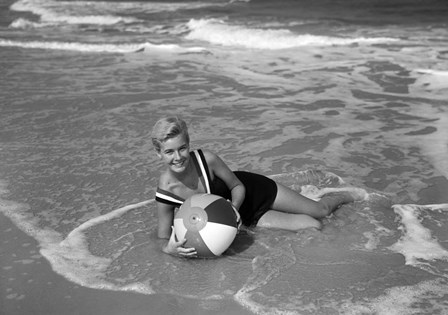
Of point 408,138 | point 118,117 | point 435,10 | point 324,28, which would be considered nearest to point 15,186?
point 118,117

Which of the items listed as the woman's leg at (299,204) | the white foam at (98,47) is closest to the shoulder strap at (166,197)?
the woman's leg at (299,204)

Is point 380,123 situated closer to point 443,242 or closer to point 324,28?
point 443,242

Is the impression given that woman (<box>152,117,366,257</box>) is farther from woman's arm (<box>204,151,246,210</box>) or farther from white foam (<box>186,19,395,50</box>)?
white foam (<box>186,19,395,50</box>)

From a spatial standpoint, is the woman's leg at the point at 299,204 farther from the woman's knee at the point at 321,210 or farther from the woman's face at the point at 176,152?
the woman's face at the point at 176,152

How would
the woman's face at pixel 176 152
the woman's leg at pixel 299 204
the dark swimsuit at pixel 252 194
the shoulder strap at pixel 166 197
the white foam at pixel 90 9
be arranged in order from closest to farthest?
the woman's face at pixel 176 152
the shoulder strap at pixel 166 197
the dark swimsuit at pixel 252 194
the woman's leg at pixel 299 204
the white foam at pixel 90 9

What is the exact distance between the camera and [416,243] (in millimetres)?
4992

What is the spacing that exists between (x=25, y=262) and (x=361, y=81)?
27.5 feet

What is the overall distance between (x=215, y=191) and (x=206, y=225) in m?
0.51

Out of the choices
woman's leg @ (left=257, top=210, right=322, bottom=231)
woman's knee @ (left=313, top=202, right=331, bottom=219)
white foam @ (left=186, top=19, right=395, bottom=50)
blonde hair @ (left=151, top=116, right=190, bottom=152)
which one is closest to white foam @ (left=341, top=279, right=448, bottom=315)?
woman's leg @ (left=257, top=210, right=322, bottom=231)

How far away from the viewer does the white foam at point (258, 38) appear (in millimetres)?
16797

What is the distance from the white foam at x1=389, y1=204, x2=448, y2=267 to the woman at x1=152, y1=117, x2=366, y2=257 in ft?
2.04

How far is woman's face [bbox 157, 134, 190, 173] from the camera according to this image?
4535 mm

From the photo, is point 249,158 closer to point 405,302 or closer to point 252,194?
point 252,194

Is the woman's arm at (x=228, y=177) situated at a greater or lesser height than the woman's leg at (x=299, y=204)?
greater
